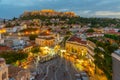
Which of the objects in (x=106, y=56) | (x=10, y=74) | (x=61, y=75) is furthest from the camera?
(x=61, y=75)

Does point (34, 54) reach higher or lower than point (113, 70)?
lower

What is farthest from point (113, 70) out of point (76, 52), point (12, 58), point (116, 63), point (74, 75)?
point (76, 52)

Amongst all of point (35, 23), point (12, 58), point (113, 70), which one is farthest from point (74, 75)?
point (35, 23)

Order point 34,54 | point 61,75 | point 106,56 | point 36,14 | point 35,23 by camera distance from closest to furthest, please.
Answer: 1. point 106,56
2. point 61,75
3. point 34,54
4. point 35,23
5. point 36,14

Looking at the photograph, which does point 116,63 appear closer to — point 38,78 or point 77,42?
point 38,78

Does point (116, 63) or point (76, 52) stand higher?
point (116, 63)

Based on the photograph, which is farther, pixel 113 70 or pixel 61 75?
pixel 61 75

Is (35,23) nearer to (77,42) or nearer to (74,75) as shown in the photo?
(77,42)

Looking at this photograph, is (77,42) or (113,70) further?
(77,42)

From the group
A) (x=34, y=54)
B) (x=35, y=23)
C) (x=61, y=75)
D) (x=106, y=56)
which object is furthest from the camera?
(x=35, y=23)
